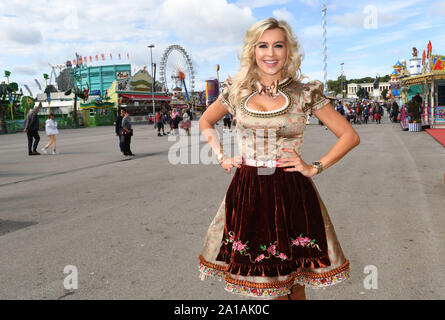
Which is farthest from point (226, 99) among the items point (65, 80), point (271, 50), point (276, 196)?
point (65, 80)

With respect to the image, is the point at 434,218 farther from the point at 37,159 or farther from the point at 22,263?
the point at 37,159

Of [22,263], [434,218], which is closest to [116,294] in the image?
[22,263]

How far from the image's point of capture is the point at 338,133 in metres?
2.34

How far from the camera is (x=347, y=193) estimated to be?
22.8ft

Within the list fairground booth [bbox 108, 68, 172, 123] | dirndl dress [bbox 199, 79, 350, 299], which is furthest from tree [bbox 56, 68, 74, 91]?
dirndl dress [bbox 199, 79, 350, 299]

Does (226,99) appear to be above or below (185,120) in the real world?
below

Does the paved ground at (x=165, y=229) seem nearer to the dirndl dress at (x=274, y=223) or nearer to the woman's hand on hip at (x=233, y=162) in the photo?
the dirndl dress at (x=274, y=223)

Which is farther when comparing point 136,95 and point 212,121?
point 136,95

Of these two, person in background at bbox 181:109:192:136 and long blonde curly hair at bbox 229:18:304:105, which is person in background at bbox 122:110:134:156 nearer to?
person in background at bbox 181:109:192:136

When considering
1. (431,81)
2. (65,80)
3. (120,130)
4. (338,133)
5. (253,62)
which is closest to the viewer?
(338,133)

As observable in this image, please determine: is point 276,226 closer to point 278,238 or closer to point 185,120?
point 278,238

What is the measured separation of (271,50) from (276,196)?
85cm

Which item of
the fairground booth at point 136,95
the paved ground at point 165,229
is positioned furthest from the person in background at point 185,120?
the fairground booth at point 136,95

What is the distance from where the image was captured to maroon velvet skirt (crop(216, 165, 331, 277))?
2.24 m
